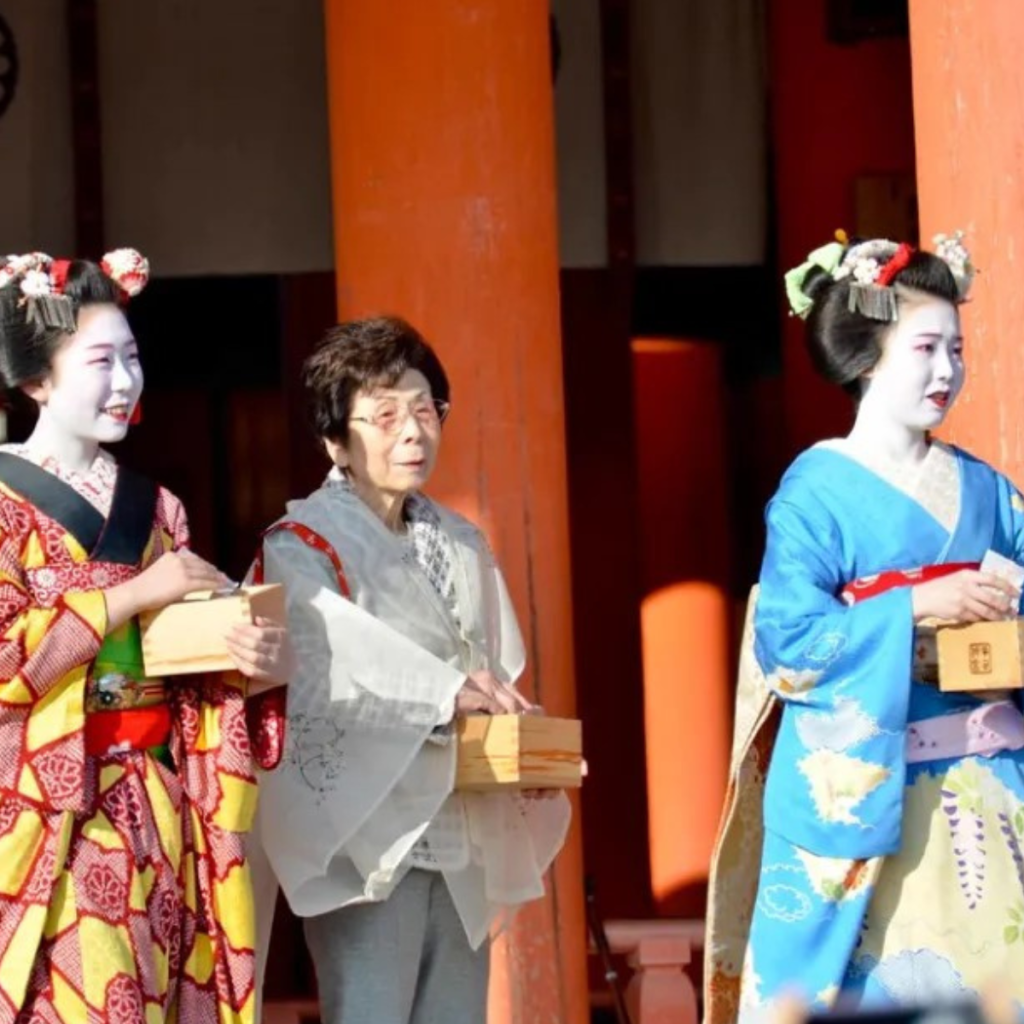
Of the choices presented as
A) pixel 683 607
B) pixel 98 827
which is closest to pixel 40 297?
pixel 98 827

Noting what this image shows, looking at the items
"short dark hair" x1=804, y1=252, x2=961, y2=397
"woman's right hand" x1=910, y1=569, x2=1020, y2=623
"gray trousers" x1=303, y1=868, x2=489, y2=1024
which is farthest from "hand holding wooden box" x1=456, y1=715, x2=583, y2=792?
"short dark hair" x1=804, y1=252, x2=961, y2=397

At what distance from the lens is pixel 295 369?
33.3 ft

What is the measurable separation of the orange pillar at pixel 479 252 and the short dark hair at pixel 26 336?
66.7 inches

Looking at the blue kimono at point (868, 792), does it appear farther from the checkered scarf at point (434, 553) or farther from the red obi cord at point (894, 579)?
the checkered scarf at point (434, 553)

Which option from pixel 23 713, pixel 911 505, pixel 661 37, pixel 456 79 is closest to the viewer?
pixel 23 713

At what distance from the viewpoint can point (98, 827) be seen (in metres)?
5.55

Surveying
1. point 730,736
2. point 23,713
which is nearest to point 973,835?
point 23,713

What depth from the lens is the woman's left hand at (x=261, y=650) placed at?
5504 millimetres

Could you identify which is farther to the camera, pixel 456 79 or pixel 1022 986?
pixel 456 79

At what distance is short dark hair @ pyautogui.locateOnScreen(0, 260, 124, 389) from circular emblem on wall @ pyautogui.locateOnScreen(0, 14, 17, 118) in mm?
3909

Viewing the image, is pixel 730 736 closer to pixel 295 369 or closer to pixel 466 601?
pixel 295 369

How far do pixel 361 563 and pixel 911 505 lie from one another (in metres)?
1.03

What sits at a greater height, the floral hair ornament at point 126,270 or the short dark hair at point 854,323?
the floral hair ornament at point 126,270

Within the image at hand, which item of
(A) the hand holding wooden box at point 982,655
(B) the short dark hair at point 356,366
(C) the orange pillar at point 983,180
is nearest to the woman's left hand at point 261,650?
(B) the short dark hair at point 356,366
